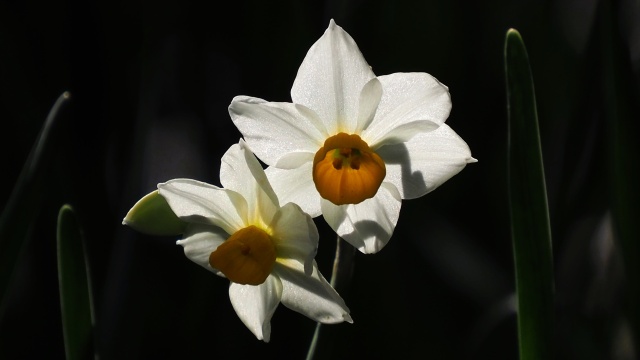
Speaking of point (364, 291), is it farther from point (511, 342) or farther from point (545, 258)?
point (545, 258)

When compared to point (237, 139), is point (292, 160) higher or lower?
higher

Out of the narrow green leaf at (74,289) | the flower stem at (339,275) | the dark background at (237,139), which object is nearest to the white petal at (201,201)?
the flower stem at (339,275)

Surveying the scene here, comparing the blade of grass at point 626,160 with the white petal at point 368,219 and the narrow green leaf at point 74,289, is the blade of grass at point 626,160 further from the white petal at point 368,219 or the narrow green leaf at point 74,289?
the narrow green leaf at point 74,289

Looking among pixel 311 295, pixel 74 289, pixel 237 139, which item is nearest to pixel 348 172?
pixel 311 295

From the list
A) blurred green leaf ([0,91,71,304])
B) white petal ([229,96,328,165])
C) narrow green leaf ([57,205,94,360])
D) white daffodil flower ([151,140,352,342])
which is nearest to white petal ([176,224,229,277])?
white daffodil flower ([151,140,352,342])

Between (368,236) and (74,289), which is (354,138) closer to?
(368,236)
